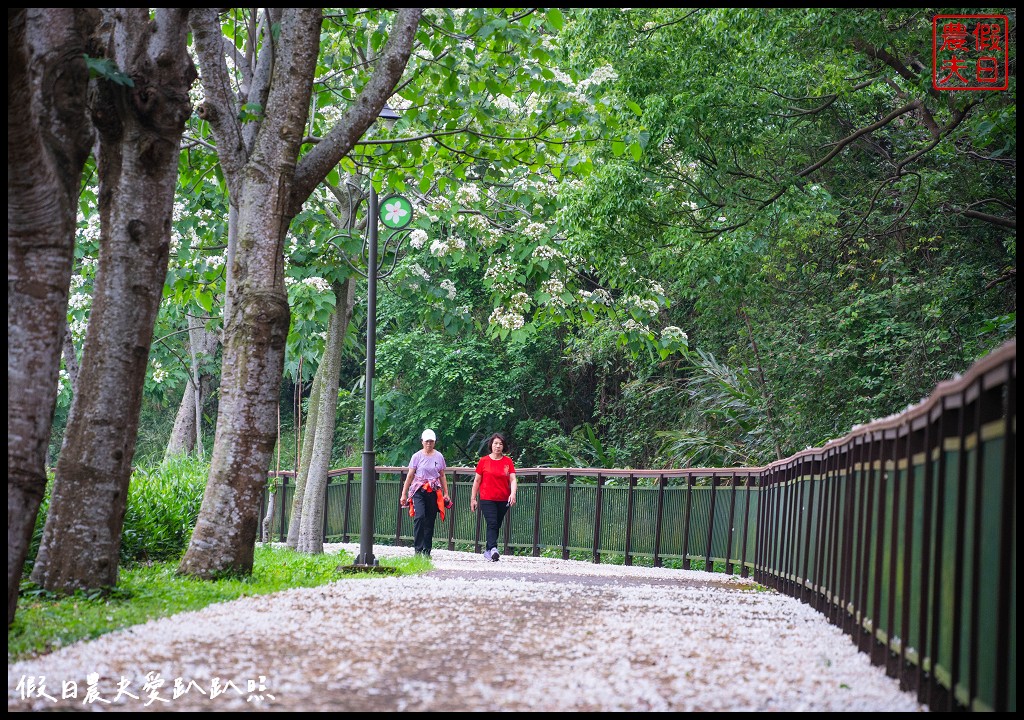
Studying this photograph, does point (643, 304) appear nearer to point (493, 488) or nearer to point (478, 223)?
point (478, 223)

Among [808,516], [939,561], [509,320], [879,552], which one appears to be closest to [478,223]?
[509,320]

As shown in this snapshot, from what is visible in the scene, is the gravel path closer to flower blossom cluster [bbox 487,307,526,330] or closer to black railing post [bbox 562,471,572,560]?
flower blossom cluster [bbox 487,307,526,330]

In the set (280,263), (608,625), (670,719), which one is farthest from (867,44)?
(670,719)

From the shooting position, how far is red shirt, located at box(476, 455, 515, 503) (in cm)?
1689

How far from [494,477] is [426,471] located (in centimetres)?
133

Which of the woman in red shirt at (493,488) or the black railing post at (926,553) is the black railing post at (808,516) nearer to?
the black railing post at (926,553)

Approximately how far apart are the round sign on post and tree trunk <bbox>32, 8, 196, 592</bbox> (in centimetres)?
610

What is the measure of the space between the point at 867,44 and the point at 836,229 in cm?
455

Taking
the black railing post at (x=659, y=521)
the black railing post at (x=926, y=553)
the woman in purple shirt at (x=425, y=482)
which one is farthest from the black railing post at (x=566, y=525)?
the black railing post at (x=926, y=553)

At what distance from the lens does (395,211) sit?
1546cm

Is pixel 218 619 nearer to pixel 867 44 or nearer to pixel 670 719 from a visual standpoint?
pixel 670 719

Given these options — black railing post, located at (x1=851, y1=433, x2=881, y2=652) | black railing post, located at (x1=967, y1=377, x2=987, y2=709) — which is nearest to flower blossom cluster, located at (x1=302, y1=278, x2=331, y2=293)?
black railing post, located at (x1=851, y1=433, x2=881, y2=652)

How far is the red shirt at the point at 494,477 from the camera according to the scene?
16891mm

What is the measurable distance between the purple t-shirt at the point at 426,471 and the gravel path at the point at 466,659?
5.40 m
